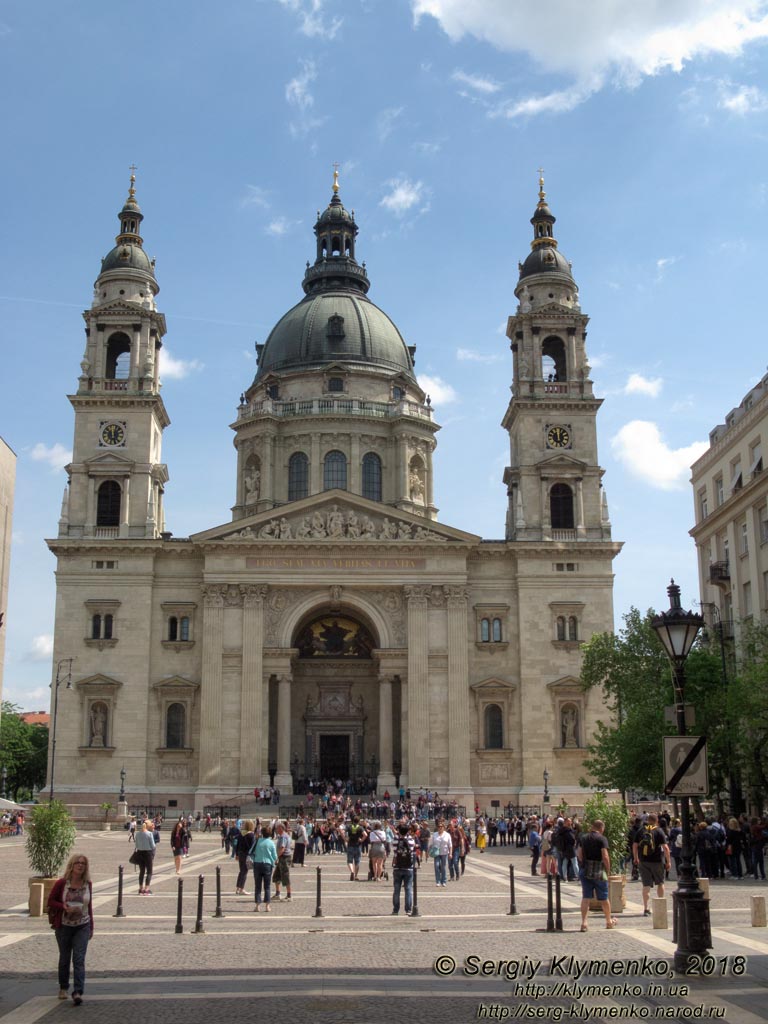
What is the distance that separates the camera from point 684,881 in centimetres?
1524

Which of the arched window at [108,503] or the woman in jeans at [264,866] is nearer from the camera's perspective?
the woman in jeans at [264,866]

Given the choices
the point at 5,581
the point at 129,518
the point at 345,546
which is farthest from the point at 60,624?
the point at 5,581

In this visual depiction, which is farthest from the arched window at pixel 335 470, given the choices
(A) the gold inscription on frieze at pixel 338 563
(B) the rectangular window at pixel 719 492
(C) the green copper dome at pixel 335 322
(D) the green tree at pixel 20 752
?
(D) the green tree at pixel 20 752

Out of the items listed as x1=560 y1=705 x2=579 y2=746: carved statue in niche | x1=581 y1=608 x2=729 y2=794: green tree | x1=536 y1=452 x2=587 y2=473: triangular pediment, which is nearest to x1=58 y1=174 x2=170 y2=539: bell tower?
x1=536 y1=452 x2=587 y2=473: triangular pediment

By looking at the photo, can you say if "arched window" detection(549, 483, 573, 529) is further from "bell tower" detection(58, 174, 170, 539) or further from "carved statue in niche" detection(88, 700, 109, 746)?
Answer: "carved statue in niche" detection(88, 700, 109, 746)

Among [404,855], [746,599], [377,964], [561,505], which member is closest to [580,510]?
[561,505]

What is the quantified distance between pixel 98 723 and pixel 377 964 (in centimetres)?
4895

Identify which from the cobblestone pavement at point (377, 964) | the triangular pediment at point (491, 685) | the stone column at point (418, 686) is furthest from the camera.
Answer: the triangular pediment at point (491, 685)

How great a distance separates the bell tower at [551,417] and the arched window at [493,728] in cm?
970

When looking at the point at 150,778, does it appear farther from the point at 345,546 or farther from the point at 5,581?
the point at 5,581

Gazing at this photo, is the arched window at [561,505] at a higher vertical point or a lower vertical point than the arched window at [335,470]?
lower

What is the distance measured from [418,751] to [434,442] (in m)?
24.6

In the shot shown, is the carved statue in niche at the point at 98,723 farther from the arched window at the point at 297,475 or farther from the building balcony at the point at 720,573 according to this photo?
the building balcony at the point at 720,573

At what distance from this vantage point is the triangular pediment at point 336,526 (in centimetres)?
6362
